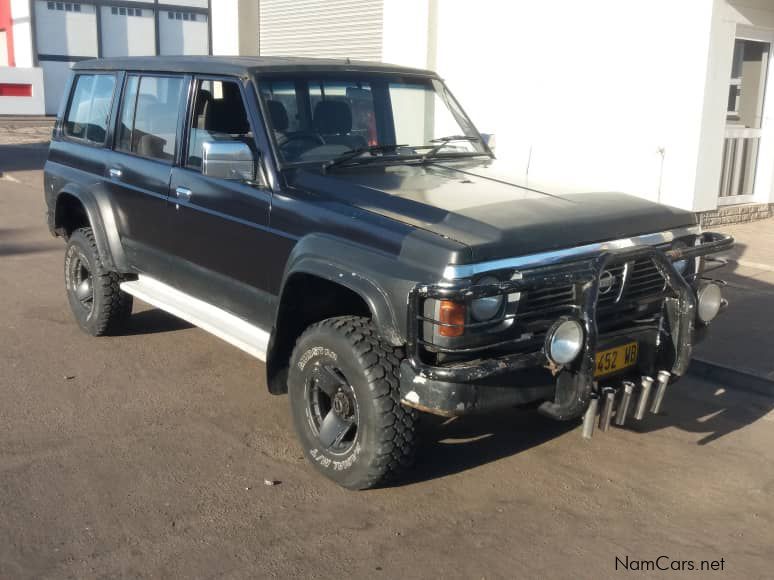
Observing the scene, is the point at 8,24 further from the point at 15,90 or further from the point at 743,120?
the point at 743,120

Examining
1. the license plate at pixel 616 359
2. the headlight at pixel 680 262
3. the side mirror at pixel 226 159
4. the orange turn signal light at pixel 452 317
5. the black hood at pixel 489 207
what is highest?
the side mirror at pixel 226 159

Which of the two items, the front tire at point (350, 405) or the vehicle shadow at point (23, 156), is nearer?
the front tire at point (350, 405)

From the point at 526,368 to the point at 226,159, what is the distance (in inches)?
75.1

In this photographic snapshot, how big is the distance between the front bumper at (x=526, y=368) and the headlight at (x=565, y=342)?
4 cm

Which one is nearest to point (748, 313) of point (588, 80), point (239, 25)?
point (588, 80)

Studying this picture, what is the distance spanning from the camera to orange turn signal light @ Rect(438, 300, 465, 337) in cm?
370

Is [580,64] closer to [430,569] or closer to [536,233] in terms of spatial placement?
[536,233]

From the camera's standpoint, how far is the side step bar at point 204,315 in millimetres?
4855

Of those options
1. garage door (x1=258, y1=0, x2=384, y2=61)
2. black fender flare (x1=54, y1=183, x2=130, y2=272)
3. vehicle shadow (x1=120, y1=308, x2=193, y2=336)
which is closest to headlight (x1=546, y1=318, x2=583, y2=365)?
black fender flare (x1=54, y1=183, x2=130, y2=272)

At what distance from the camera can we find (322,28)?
48.6ft

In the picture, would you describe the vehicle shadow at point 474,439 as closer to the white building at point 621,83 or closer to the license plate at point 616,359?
the license plate at point 616,359

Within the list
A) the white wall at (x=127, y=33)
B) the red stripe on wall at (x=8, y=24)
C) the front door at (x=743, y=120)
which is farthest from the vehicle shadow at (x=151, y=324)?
the red stripe on wall at (x=8, y=24)

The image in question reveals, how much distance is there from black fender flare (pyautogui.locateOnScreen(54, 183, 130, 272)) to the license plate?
3513mm

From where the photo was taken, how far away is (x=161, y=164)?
555 centimetres
